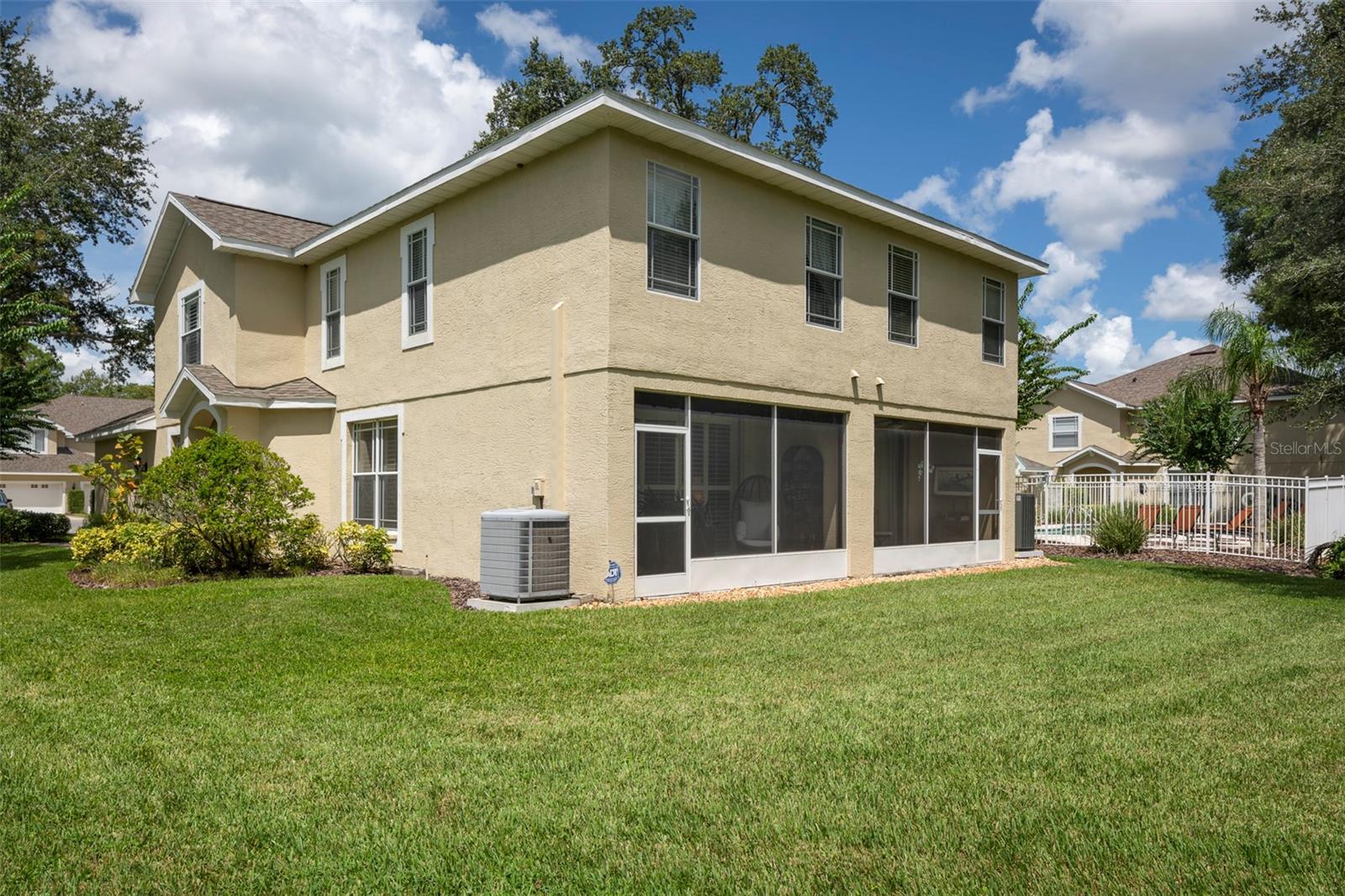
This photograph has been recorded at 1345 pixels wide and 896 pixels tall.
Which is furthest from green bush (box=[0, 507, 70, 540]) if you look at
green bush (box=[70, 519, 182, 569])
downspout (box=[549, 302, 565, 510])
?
downspout (box=[549, 302, 565, 510])

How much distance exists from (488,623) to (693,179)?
19.5 feet

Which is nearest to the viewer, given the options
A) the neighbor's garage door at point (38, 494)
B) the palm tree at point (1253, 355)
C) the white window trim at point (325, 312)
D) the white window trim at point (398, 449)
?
the white window trim at point (398, 449)

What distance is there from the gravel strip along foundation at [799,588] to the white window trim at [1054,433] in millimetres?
21928

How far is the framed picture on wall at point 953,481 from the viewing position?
15291 millimetres

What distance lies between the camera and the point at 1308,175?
41.4 feet

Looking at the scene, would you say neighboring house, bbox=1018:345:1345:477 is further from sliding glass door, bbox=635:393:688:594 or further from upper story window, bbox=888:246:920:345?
sliding glass door, bbox=635:393:688:594

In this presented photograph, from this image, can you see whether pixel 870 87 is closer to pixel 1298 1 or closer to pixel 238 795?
pixel 1298 1

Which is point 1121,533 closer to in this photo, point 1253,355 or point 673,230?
point 1253,355

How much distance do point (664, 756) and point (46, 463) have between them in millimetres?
49013

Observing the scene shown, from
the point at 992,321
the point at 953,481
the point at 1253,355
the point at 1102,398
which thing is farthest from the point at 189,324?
the point at 1102,398

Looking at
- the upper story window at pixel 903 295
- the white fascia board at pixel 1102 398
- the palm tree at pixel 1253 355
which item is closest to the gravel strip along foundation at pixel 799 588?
the upper story window at pixel 903 295

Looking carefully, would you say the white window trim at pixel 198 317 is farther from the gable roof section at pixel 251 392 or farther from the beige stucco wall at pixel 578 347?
the gable roof section at pixel 251 392

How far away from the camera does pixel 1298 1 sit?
1508 cm

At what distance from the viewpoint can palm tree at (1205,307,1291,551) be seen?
2445 centimetres
